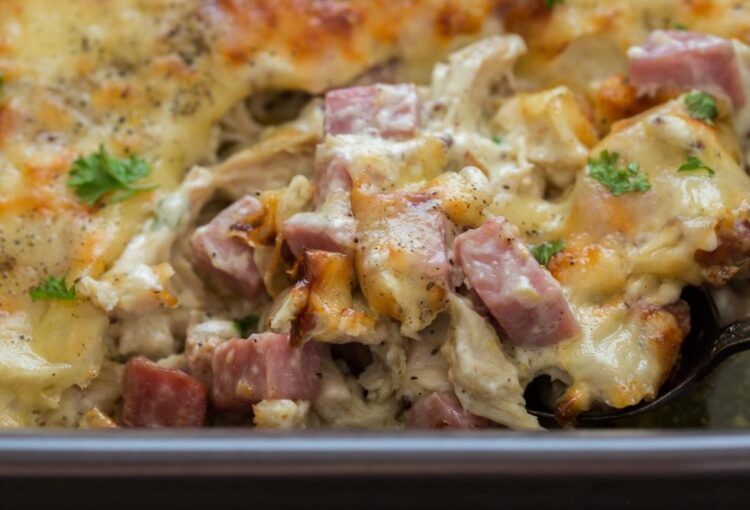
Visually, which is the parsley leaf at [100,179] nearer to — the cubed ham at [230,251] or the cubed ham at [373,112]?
the cubed ham at [230,251]

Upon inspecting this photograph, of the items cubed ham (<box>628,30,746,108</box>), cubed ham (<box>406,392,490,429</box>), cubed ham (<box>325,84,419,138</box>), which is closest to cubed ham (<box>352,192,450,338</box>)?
cubed ham (<box>406,392,490,429</box>)

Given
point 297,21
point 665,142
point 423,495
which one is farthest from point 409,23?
point 423,495

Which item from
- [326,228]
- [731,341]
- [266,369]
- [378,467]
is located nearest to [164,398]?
[266,369]

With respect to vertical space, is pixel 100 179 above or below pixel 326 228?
above

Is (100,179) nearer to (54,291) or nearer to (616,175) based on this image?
(54,291)

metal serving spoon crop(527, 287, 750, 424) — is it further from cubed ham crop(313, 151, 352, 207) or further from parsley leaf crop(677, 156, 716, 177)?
cubed ham crop(313, 151, 352, 207)

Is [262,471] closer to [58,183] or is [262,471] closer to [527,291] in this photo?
[527,291]

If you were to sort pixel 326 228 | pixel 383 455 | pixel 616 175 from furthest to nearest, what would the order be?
pixel 616 175 < pixel 326 228 < pixel 383 455
